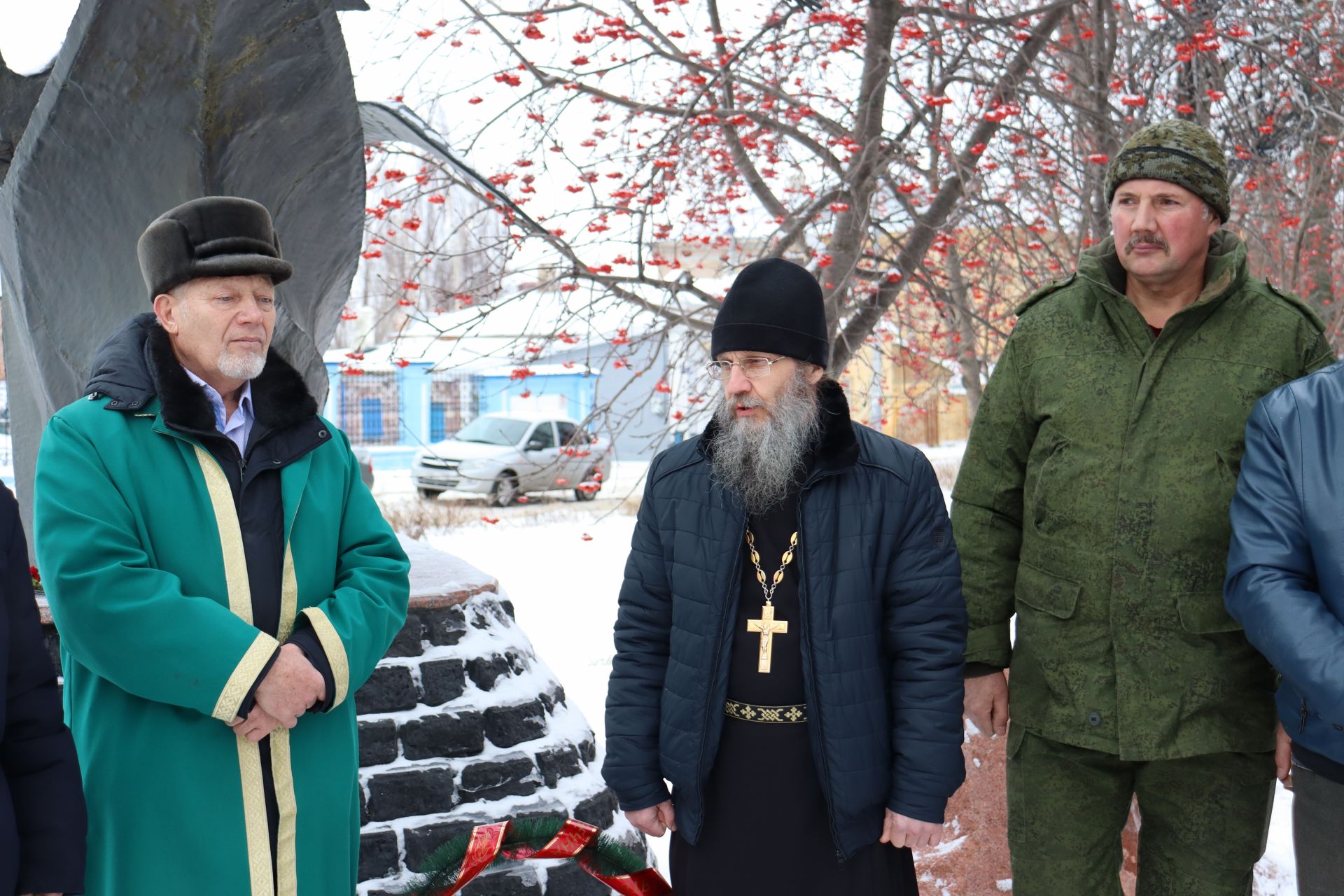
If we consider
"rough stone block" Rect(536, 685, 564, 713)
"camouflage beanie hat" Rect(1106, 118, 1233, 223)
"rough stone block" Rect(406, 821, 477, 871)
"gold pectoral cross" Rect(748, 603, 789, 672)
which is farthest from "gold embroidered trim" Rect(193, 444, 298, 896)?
"camouflage beanie hat" Rect(1106, 118, 1233, 223)

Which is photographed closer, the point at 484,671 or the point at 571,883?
the point at 571,883

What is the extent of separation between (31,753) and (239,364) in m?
0.73

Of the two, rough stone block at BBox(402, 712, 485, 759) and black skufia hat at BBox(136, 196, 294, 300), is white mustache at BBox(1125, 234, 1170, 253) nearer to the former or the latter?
black skufia hat at BBox(136, 196, 294, 300)

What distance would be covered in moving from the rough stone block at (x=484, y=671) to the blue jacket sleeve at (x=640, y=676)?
1.32m

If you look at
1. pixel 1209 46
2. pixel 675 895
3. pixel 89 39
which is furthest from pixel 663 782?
pixel 1209 46

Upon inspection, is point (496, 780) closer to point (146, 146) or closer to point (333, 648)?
point (333, 648)

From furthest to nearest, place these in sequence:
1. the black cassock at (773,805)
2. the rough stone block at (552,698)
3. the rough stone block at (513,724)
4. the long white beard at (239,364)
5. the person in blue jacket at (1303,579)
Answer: the rough stone block at (552,698), the rough stone block at (513,724), the black cassock at (773,805), the long white beard at (239,364), the person in blue jacket at (1303,579)

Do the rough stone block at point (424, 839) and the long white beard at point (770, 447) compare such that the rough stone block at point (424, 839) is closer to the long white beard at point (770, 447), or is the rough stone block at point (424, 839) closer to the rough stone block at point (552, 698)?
the rough stone block at point (552, 698)

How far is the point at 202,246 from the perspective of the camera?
207 cm

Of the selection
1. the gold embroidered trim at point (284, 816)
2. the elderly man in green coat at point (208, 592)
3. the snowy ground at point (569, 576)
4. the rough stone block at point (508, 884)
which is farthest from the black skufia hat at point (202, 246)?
the snowy ground at point (569, 576)

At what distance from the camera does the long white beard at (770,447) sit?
7.30ft

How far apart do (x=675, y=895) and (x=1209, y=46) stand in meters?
4.51

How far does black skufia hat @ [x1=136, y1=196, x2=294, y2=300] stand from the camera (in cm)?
207

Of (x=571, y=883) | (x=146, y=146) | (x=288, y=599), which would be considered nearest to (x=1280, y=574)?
(x=288, y=599)
